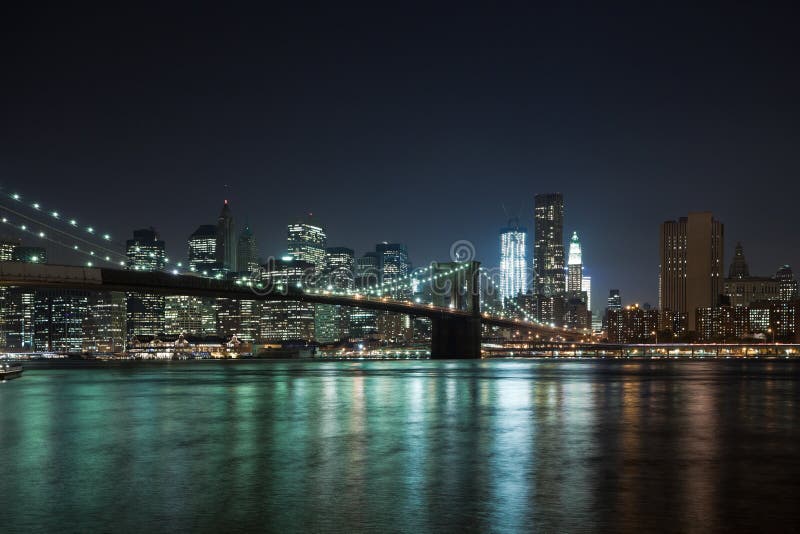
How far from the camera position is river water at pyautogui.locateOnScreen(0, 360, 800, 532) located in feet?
40.9

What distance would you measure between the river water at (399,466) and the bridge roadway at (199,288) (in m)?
27.5

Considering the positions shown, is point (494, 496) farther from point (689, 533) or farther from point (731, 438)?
point (731, 438)

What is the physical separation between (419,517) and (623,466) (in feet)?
21.3

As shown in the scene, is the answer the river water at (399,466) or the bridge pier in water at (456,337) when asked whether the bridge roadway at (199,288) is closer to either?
the bridge pier in water at (456,337)

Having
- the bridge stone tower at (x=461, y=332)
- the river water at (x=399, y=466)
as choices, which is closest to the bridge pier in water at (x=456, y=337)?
the bridge stone tower at (x=461, y=332)

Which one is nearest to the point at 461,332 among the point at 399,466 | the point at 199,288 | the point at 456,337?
the point at 456,337

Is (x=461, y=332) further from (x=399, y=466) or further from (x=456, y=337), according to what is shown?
(x=399, y=466)

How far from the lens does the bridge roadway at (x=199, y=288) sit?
59938 mm

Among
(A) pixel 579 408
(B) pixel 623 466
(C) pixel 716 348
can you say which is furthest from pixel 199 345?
(B) pixel 623 466

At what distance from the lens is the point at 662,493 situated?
46.6ft

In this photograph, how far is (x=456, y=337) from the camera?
105 m

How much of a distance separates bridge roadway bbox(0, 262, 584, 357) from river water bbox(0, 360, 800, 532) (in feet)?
90.3

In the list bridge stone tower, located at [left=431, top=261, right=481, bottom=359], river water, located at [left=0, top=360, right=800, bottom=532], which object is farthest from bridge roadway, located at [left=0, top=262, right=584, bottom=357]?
river water, located at [left=0, top=360, right=800, bottom=532]

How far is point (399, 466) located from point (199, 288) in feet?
194
